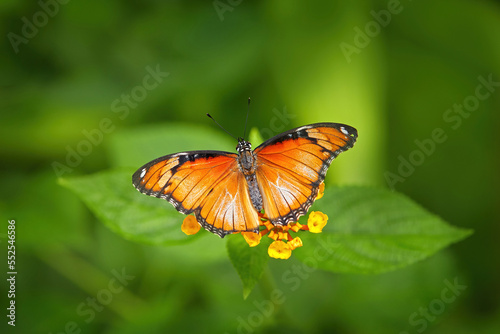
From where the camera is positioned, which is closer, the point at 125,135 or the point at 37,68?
the point at 125,135

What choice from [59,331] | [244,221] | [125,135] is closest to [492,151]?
[244,221]

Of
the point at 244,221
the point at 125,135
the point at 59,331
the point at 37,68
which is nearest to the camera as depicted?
the point at 244,221

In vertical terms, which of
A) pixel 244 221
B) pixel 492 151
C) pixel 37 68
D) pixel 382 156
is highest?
pixel 492 151

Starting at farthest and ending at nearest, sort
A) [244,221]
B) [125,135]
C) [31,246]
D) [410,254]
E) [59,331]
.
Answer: [31,246] < [59,331] < [125,135] < [410,254] < [244,221]

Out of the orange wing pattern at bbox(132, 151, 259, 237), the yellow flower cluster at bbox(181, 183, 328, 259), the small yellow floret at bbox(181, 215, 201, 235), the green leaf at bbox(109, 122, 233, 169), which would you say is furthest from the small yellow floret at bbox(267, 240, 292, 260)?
the green leaf at bbox(109, 122, 233, 169)

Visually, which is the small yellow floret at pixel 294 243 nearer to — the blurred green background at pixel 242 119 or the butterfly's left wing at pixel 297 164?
the butterfly's left wing at pixel 297 164

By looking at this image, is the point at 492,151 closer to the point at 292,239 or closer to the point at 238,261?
the point at 292,239

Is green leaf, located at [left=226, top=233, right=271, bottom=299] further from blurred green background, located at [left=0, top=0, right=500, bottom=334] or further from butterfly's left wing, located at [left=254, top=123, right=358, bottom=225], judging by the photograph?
blurred green background, located at [left=0, top=0, right=500, bottom=334]
